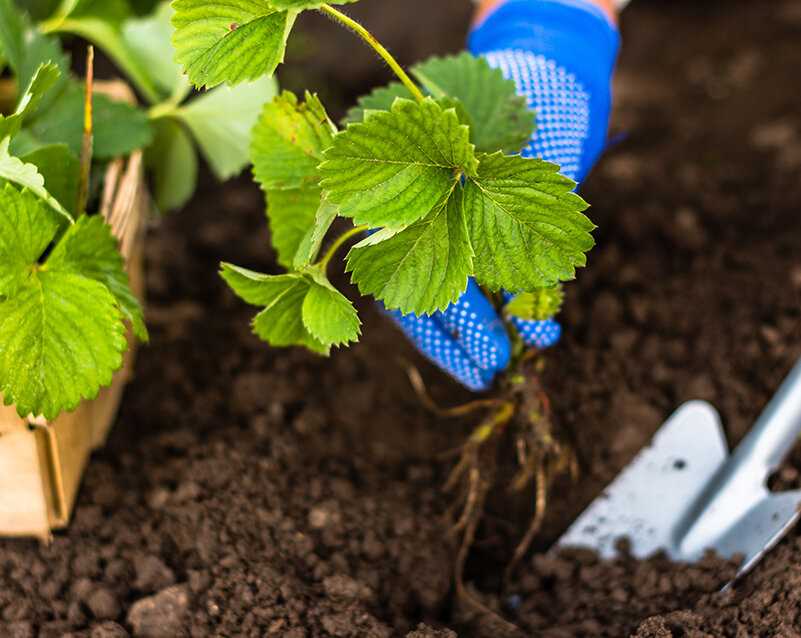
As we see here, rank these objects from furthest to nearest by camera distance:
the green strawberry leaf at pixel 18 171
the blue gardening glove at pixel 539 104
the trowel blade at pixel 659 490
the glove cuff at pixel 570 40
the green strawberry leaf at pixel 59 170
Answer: the glove cuff at pixel 570 40
the trowel blade at pixel 659 490
the blue gardening glove at pixel 539 104
the green strawberry leaf at pixel 59 170
the green strawberry leaf at pixel 18 171

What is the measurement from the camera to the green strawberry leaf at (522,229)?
104 cm

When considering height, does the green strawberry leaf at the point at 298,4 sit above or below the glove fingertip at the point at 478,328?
above

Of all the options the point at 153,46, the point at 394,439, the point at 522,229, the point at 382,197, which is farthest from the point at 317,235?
the point at 153,46

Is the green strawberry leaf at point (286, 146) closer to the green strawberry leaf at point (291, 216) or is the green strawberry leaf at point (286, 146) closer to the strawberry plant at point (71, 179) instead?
the green strawberry leaf at point (291, 216)

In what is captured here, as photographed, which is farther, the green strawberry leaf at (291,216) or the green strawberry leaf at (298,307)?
the green strawberry leaf at (291,216)

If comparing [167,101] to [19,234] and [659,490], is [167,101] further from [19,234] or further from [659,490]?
[659,490]

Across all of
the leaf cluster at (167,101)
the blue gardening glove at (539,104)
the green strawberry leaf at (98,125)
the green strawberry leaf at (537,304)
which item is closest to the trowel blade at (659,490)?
the blue gardening glove at (539,104)

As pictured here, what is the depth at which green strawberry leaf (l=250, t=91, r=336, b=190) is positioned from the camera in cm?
114

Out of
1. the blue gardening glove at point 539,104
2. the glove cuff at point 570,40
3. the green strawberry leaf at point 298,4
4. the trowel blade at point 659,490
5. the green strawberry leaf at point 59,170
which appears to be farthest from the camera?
the glove cuff at point 570,40

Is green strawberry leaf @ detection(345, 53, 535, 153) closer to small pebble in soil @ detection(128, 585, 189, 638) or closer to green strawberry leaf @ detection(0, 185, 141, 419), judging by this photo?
green strawberry leaf @ detection(0, 185, 141, 419)

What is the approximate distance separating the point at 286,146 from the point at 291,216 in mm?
85

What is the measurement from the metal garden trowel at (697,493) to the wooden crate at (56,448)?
681mm

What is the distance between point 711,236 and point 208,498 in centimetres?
104

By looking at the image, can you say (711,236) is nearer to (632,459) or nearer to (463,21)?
(632,459)
